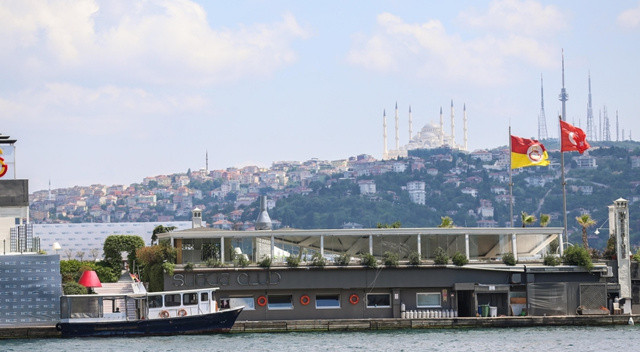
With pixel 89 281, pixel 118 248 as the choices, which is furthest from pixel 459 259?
pixel 118 248

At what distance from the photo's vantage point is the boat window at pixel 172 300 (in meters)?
38.1

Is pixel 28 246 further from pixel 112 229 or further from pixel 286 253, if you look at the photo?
pixel 112 229

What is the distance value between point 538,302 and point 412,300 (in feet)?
14.3

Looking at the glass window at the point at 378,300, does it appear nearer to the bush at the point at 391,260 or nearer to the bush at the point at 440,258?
the bush at the point at 391,260

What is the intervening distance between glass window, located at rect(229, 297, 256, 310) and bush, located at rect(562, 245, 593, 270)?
1103 cm

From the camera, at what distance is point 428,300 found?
3972 cm

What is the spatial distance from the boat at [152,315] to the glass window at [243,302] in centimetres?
110

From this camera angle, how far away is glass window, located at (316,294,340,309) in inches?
1559

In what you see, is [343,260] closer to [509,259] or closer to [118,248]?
[509,259]

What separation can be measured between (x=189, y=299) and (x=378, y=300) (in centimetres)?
655

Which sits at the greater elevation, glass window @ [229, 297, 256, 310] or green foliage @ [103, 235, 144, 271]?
green foliage @ [103, 235, 144, 271]

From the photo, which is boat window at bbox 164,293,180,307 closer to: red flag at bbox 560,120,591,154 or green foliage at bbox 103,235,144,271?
green foliage at bbox 103,235,144,271

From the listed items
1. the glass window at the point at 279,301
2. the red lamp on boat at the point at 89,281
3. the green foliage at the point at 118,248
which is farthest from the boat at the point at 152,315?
the green foliage at the point at 118,248

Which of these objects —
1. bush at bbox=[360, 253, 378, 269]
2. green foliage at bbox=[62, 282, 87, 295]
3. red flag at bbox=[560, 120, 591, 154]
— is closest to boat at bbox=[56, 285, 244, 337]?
green foliage at bbox=[62, 282, 87, 295]
